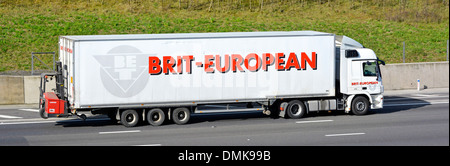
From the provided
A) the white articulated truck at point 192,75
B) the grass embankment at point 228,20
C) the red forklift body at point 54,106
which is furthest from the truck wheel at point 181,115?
the grass embankment at point 228,20

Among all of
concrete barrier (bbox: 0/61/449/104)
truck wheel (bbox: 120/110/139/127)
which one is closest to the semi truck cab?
truck wheel (bbox: 120/110/139/127)

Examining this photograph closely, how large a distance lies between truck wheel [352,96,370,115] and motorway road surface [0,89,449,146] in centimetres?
24

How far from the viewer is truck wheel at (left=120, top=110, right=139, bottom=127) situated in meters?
20.2

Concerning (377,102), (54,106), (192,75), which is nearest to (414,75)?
(377,102)

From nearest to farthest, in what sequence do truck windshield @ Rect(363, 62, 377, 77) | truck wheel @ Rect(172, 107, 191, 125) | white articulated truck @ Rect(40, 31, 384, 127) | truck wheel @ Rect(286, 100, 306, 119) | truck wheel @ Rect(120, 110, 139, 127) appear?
white articulated truck @ Rect(40, 31, 384, 127) < truck wheel @ Rect(120, 110, 139, 127) < truck wheel @ Rect(172, 107, 191, 125) < truck wheel @ Rect(286, 100, 306, 119) < truck windshield @ Rect(363, 62, 377, 77)

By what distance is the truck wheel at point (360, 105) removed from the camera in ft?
74.7

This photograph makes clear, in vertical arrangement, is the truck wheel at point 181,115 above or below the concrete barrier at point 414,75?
below

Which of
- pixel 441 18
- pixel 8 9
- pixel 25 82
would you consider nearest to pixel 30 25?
pixel 8 9

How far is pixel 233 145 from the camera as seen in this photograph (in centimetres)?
1702

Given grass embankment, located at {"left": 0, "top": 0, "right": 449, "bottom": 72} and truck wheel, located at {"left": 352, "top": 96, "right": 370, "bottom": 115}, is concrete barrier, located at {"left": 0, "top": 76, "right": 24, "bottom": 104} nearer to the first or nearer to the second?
grass embankment, located at {"left": 0, "top": 0, "right": 449, "bottom": 72}

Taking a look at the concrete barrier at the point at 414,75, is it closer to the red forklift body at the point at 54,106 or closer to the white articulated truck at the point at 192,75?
the white articulated truck at the point at 192,75

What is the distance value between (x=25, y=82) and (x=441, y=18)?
34.4 m

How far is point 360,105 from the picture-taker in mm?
22859

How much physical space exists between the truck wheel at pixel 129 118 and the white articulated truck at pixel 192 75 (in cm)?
3
